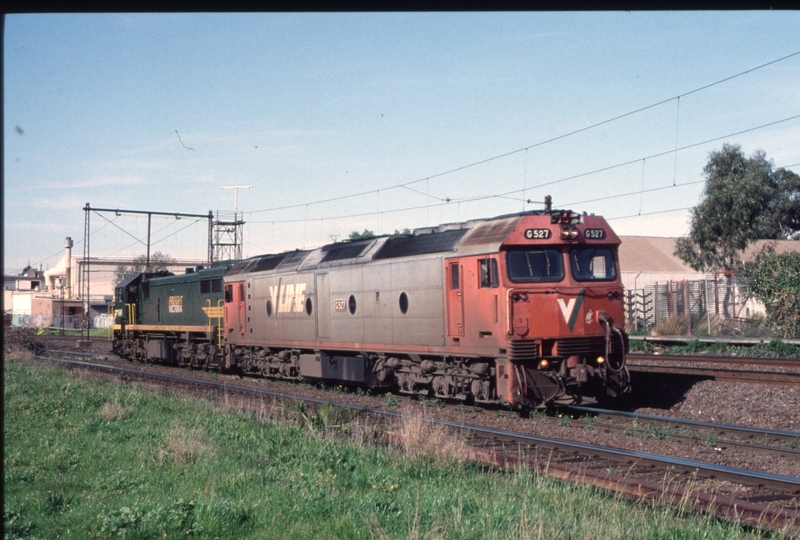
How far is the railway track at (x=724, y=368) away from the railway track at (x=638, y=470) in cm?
702

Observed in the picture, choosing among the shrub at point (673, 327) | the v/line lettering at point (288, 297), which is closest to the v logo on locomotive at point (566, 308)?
the v/line lettering at point (288, 297)

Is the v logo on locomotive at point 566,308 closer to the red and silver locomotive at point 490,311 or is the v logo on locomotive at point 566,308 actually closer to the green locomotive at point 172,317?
the red and silver locomotive at point 490,311

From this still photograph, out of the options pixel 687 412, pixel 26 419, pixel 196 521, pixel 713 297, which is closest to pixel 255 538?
pixel 196 521

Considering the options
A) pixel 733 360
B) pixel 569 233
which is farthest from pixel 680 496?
pixel 733 360

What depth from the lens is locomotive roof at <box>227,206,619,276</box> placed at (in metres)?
14.5

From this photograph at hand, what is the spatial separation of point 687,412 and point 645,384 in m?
2.11

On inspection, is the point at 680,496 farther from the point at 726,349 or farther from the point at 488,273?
the point at 726,349

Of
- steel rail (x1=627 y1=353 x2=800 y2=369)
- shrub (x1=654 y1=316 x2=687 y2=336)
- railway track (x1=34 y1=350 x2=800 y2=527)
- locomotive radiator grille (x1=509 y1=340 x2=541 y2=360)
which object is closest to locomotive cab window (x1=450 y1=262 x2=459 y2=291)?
locomotive radiator grille (x1=509 y1=340 x2=541 y2=360)

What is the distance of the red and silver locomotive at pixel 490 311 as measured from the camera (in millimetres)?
14156

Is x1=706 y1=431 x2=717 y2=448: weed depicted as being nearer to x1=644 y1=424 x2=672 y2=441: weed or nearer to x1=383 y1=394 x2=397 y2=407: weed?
x1=644 y1=424 x2=672 y2=441: weed

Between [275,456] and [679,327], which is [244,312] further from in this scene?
[679,327]

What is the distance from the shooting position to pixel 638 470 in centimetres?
980

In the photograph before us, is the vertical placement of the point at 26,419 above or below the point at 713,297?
below

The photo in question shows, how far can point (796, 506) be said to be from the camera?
317 inches
